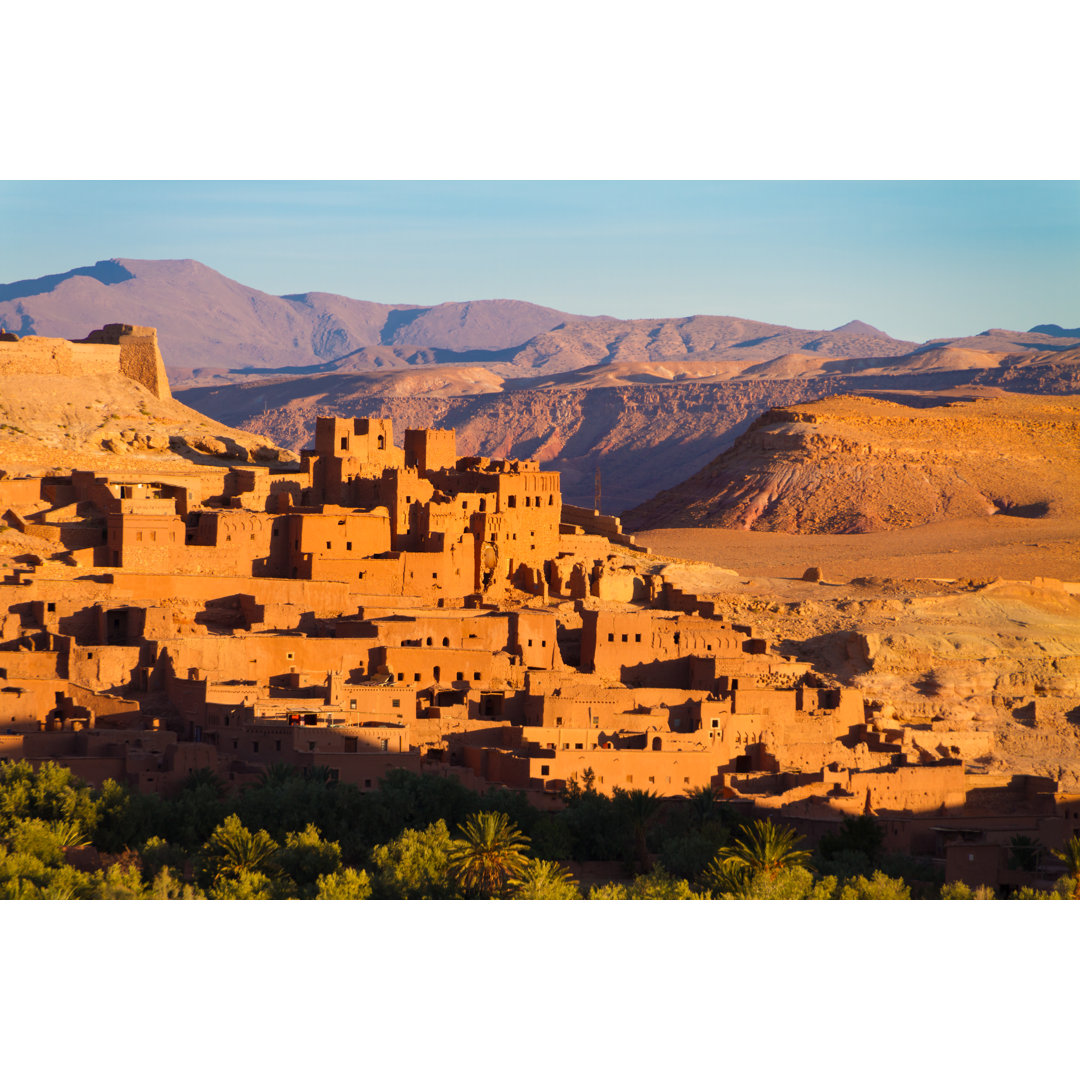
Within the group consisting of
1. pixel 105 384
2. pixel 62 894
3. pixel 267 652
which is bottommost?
pixel 62 894

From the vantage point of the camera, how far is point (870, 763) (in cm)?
3116

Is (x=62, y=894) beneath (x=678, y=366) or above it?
beneath

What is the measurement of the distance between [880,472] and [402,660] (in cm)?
4288

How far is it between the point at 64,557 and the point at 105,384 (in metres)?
13.8

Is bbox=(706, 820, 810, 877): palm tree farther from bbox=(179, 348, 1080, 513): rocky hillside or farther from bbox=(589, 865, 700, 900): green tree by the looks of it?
bbox=(179, 348, 1080, 513): rocky hillside

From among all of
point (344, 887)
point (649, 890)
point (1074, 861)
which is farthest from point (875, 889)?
point (344, 887)

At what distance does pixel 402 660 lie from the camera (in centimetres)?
3073

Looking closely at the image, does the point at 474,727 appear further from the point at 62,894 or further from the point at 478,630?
the point at 62,894

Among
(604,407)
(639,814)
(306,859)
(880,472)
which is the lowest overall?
(306,859)

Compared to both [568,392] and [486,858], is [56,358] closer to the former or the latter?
[486,858]

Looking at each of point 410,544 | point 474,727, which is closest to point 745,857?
point 474,727

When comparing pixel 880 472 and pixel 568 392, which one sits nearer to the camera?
pixel 880 472

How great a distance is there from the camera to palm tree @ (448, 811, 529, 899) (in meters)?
23.5

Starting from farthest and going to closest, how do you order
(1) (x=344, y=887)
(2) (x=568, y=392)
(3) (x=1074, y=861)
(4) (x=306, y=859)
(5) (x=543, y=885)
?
(2) (x=568, y=392) < (3) (x=1074, y=861) < (4) (x=306, y=859) < (1) (x=344, y=887) < (5) (x=543, y=885)
